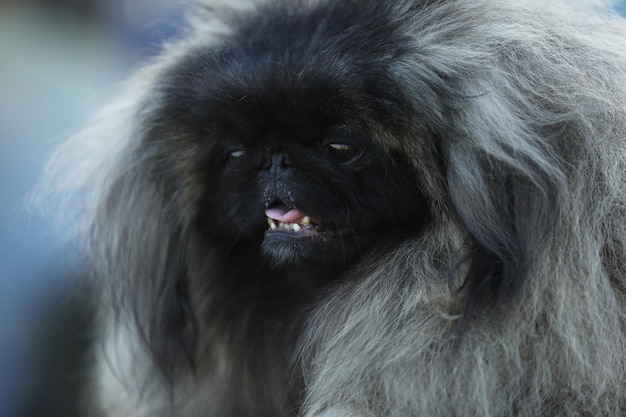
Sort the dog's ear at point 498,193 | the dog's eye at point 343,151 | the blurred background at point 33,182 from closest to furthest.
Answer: the dog's ear at point 498,193, the dog's eye at point 343,151, the blurred background at point 33,182

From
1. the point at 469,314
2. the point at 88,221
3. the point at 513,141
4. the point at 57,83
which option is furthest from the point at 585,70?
the point at 57,83

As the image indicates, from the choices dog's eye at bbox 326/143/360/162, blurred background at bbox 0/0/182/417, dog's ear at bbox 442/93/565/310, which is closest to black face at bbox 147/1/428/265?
dog's eye at bbox 326/143/360/162

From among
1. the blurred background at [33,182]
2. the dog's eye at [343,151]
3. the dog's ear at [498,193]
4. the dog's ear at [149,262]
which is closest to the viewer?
the dog's ear at [498,193]

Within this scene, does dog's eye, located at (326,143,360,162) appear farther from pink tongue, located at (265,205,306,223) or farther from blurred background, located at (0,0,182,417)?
blurred background, located at (0,0,182,417)

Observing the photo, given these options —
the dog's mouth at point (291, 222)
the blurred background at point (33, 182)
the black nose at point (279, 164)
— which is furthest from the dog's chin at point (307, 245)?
the blurred background at point (33, 182)

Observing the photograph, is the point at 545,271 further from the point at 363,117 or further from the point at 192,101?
the point at 192,101

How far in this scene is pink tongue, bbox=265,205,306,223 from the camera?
52.3 inches

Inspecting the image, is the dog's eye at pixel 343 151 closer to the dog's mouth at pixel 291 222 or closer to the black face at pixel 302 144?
the black face at pixel 302 144

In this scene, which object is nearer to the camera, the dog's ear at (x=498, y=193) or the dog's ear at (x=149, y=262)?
the dog's ear at (x=498, y=193)

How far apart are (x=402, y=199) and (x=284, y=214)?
0.69 ft

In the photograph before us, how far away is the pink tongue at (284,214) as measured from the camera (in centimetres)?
133

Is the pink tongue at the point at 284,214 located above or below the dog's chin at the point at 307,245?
above

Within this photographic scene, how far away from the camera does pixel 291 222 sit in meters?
1.33

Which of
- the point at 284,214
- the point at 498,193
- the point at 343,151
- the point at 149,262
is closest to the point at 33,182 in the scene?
the point at 149,262
